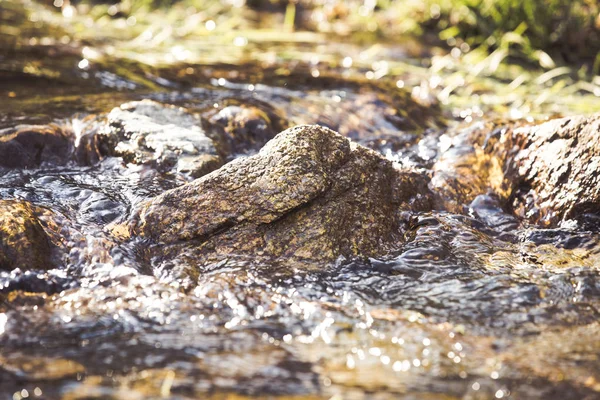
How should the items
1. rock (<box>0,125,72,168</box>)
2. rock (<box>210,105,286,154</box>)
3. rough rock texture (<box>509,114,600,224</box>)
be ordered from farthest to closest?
rock (<box>210,105,286,154</box>) → rock (<box>0,125,72,168</box>) → rough rock texture (<box>509,114,600,224</box>)

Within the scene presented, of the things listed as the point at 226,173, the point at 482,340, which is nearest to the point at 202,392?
the point at 482,340

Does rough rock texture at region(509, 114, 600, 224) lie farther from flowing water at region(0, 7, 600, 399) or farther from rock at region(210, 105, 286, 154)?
rock at region(210, 105, 286, 154)

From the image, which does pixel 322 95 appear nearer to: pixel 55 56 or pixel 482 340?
pixel 55 56

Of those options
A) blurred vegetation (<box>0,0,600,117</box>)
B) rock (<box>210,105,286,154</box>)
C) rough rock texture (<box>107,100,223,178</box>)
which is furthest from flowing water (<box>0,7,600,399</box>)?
blurred vegetation (<box>0,0,600,117</box>)

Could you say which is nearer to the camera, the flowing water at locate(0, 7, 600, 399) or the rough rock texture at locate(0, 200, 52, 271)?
the flowing water at locate(0, 7, 600, 399)

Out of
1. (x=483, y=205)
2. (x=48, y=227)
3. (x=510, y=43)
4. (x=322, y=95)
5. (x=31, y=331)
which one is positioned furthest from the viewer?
(x=510, y=43)

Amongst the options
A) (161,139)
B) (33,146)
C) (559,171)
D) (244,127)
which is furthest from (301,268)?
(33,146)

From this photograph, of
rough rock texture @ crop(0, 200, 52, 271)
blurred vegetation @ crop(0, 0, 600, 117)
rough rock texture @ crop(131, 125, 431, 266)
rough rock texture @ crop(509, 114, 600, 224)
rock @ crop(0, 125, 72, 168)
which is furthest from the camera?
blurred vegetation @ crop(0, 0, 600, 117)
